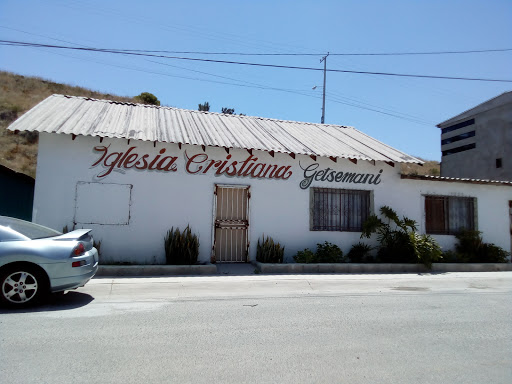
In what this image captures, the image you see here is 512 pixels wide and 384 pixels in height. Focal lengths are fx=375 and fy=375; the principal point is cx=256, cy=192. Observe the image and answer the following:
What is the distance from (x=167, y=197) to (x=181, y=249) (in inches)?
63.1

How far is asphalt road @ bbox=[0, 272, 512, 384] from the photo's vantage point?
3.64 meters

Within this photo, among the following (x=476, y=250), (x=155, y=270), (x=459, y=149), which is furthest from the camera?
(x=459, y=149)

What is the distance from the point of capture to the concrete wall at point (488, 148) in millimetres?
26797

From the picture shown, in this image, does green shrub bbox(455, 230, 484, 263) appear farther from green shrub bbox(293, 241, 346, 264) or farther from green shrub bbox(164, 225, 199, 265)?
green shrub bbox(164, 225, 199, 265)

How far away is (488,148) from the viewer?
28312 mm

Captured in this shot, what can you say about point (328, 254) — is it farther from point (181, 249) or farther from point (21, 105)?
point (21, 105)

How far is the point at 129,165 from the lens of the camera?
10406mm

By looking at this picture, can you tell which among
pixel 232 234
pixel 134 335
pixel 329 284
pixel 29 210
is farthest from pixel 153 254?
pixel 29 210

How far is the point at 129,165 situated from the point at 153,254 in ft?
8.39

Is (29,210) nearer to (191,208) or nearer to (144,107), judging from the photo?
(144,107)

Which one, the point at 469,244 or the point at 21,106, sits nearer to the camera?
the point at 469,244

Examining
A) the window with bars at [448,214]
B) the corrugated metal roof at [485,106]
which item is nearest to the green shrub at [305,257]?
the window with bars at [448,214]

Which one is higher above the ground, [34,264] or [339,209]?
[339,209]

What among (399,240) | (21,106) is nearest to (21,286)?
(399,240)
